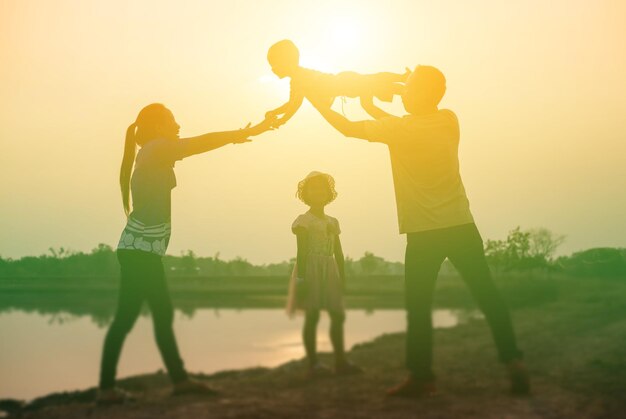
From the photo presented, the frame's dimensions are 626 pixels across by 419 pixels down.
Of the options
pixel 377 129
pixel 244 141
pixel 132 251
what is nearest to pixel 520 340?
pixel 377 129

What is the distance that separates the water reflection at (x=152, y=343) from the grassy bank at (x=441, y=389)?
0.78ft

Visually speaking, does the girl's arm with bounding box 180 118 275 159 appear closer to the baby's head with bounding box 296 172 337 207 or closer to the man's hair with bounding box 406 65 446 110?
the baby's head with bounding box 296 172 337 207

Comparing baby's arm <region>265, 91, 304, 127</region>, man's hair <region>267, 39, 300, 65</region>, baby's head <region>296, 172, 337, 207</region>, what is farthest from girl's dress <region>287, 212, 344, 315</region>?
man's hair <region>267, 39, 300, 65</region>

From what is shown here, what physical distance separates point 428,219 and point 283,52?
175 centimetres

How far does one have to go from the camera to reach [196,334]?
6348 millimetres

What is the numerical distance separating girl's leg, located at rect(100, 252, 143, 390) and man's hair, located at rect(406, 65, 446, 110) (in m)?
2.27

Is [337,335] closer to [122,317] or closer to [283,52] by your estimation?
[122,317]

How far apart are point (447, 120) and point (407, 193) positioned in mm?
609

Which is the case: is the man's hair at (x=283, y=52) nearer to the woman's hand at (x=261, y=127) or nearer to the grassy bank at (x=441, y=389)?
the woman's hand at (x=261, y=127)

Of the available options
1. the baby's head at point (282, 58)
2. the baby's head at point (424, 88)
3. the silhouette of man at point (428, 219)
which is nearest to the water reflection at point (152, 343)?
the silhouette of man at point (428, 219)

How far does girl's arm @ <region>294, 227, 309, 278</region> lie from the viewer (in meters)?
5.04

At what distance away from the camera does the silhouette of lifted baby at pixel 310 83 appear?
15.8ft

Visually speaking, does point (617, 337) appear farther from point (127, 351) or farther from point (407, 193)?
point (127, 351)

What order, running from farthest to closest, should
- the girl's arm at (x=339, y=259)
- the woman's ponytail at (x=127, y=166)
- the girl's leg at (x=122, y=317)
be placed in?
the girl's arm at (x=339, y=259) < the woman's ponytail at (x=127, y=166) < the girl's leg at (x=122, y=317)
